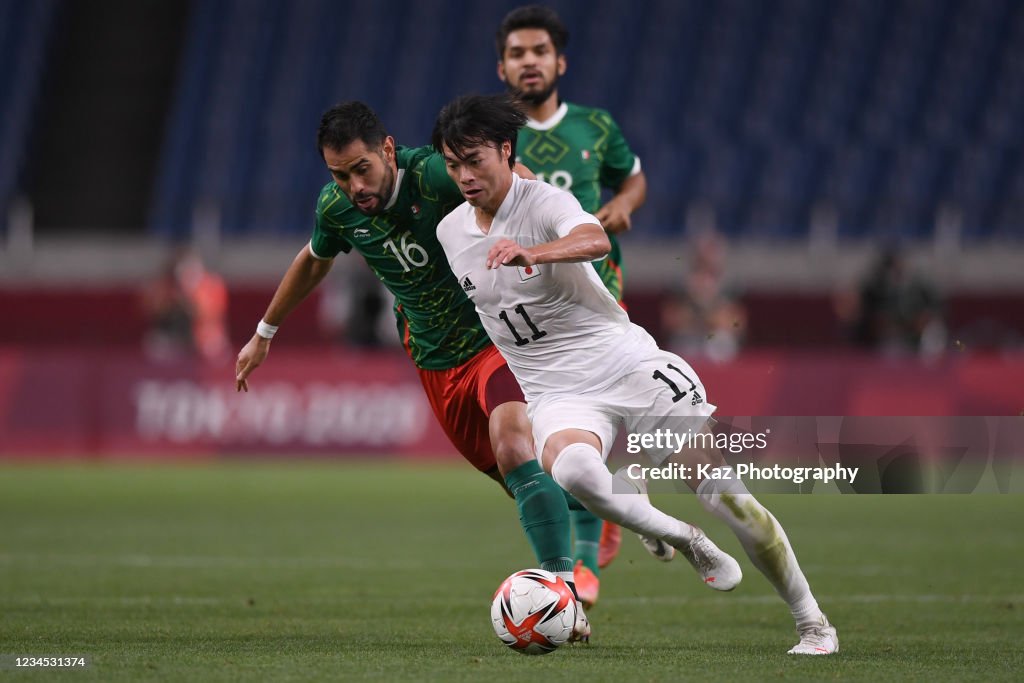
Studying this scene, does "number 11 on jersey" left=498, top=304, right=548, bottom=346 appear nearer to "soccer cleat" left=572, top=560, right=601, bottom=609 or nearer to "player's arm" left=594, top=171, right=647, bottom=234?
"player's arm" left=594, top=171, right=647, bottom=234

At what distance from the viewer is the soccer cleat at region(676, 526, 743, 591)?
226 inches

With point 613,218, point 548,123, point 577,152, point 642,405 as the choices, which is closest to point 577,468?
point 642,405

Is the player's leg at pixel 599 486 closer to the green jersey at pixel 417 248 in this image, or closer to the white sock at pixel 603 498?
the white sock at pixel 603 498

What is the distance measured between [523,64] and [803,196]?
13.9 meters

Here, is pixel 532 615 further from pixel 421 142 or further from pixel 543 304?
pixel 421 142

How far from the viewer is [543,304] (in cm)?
573

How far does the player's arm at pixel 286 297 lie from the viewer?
21.7 ft

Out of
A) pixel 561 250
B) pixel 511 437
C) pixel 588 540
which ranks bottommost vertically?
pixel 588 540

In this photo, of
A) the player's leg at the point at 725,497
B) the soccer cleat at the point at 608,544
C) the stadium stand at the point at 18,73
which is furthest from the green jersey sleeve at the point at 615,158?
the stadium stand at the point at 18,73

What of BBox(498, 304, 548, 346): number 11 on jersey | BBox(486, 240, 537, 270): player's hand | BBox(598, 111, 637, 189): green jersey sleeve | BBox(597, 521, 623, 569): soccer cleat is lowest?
BBox(597, 521, 623, 569): soccer cleat

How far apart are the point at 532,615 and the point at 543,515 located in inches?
20.2

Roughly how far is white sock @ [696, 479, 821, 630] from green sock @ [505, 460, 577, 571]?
566mm

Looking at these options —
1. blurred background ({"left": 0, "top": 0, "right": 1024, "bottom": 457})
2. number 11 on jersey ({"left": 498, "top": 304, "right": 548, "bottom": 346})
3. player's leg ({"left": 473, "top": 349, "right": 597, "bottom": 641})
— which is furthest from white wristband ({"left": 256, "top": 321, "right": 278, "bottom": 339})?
blurred background ({"left": 0, "top": 0, "right": 1024, "bottom": 457})

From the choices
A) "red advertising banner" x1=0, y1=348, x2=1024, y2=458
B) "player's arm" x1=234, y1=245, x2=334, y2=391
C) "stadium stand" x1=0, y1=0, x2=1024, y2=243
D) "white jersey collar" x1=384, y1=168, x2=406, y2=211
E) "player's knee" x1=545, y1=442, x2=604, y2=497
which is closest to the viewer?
"player's knee" x1=545, y1=442, x2=604, y2=497
